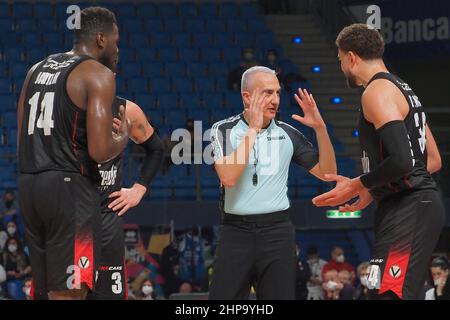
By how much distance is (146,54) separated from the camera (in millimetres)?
18797

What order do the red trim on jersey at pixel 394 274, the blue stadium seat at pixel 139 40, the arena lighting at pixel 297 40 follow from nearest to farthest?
the red trim on jersey at pixel 394 274 → the blue stadium seat at pixel 139 40 → the arena lighting at pixel 297 40

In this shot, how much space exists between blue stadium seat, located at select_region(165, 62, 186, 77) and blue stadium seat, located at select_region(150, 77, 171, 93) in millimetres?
363

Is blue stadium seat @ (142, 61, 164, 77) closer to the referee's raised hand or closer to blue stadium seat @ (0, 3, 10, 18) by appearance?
blue stadium seat @ (0, 3, 10, 18)

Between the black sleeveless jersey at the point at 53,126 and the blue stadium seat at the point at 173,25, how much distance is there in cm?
1410

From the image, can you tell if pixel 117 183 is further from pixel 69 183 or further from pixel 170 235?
pixel 170 235

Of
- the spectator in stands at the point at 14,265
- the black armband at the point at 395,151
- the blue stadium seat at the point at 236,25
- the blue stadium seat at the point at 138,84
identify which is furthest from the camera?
the blue stadium seat at the point at 236,25

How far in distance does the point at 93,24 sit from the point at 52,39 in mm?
13470

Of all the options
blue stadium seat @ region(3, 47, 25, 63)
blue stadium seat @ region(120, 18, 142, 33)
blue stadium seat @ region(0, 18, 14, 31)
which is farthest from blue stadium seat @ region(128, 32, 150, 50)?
blue stadium seat @ region(0, 18, 14, 31)

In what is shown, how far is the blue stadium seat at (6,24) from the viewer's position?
1927cm

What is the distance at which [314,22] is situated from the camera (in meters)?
21.0

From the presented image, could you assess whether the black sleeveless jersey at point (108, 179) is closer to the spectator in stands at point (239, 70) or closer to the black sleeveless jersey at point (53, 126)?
the black sleeveless jersey at point (53, 126)

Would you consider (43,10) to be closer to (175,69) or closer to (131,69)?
(131,69)

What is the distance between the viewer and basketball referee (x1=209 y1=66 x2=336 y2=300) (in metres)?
6.30

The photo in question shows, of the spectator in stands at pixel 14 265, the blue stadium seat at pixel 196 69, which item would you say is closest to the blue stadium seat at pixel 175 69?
the blue stadium seat at pixel 196 69
